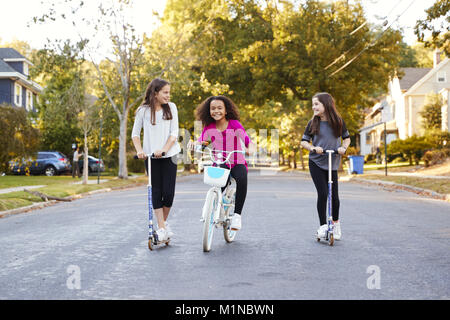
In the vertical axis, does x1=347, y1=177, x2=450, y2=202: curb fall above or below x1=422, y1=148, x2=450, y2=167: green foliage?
below

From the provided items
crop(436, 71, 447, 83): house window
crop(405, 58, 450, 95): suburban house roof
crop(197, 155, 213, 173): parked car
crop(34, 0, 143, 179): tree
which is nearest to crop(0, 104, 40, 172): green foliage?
crop(34, 0, 143, 179): tree

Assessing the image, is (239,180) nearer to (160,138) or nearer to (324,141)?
(160,138)

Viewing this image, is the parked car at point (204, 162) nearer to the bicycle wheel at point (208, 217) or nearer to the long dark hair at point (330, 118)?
the bicycle wheel at point (208, 217)

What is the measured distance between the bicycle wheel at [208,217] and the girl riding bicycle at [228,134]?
0.49m

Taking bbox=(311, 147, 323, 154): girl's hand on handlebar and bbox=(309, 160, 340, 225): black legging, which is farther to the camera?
bbox=(309, 160, 340, 225): black legging

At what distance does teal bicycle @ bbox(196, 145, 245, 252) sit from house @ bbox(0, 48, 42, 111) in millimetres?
37017

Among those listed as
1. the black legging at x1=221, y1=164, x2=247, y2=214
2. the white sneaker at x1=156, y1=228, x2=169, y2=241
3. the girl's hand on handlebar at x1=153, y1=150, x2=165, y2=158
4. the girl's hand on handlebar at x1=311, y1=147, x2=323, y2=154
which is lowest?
the white sneaker at x1=156, y1=228, x2=169, y2=241

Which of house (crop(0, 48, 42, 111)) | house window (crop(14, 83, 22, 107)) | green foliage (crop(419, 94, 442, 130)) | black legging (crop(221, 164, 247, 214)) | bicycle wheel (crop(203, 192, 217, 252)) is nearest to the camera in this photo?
bicycle wheel (crop(203, 192, 217, 252))

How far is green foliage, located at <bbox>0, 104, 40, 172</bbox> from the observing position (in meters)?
25.7

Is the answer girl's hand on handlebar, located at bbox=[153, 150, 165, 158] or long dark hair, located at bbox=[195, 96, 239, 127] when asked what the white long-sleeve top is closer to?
girl's hand on handlebar, located at bbox=[153, 150, 165, 158]

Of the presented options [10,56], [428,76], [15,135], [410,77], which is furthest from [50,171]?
[410,77]

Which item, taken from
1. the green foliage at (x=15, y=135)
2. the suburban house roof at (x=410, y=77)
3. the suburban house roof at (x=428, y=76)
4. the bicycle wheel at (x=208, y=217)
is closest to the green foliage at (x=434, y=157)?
the green foliage at (x=15, y=135)

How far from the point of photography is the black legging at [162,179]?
7000 millimetres
